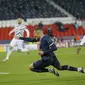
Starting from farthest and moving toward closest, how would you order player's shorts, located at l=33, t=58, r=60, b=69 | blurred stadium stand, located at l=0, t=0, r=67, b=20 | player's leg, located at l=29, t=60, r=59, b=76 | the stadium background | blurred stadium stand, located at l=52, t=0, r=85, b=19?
1. blurred stadium stand, located at l=52, t=0, r=85, b=19
2. blurred stadium stand, located at l=0, t=0, r=67, b=20
3. the stadium background
4. player's leg, located at l=29, t=60, r=59, b=76
5. player's shorts, located at l=33, t=58, r=60, b=69

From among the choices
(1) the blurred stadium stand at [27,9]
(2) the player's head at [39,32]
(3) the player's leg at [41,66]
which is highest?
(1) the blurred stadium stand at [27,9]


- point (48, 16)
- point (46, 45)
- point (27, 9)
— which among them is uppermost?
point (27, 9)

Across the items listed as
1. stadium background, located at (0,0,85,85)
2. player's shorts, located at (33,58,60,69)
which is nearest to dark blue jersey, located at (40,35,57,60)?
player's shorts, located at (33,58,60,69)

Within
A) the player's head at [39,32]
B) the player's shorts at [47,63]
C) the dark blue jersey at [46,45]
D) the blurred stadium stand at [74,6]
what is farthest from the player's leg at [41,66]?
the blurred stadium stand at [74,6]

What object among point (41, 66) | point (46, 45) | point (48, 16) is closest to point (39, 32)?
point (46, 45)

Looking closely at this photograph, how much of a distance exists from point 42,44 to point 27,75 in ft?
9.02

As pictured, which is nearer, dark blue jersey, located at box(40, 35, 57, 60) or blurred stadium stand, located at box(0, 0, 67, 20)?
dark blue jersey, located at box(40, 35, 57, 60)

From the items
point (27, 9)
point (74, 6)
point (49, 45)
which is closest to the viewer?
point (49, 45)

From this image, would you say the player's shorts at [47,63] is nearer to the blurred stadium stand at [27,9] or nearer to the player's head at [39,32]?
the player's head at [39,32]

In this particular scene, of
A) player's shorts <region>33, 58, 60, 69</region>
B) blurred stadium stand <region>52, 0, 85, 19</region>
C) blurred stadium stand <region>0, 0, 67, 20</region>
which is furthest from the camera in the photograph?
blurred stadium stand <region>52, 0, 85, 19</region>

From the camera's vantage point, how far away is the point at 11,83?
12.0m

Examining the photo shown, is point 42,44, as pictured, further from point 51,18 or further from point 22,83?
point 51,18

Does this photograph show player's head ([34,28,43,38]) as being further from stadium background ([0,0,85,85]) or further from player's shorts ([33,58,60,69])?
stadium background ([0,0,85,85])

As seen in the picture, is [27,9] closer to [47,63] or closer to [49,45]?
[47,63]
